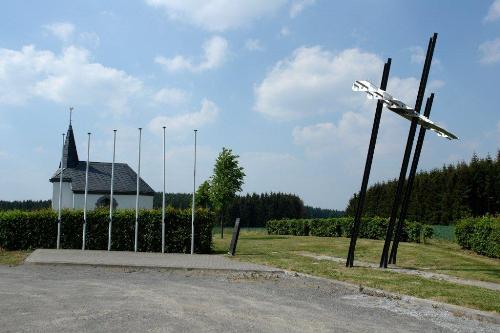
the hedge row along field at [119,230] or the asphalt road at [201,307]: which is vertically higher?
the hedge row along field at [119,230]

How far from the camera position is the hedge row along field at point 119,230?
1959 centimetres

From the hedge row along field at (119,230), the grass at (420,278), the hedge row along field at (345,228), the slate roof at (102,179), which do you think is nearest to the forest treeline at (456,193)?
the hedge row along field at (345,228)

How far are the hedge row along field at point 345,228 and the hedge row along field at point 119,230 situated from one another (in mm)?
15016

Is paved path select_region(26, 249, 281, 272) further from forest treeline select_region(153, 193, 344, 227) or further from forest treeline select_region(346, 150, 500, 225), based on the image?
forest treeline select_region(153, 193, 344, 227)

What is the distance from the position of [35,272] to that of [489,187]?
149ft

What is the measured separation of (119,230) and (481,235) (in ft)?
49.1

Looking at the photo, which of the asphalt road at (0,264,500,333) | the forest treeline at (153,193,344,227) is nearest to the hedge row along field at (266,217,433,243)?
the asphalt road at (0,264,500,333)

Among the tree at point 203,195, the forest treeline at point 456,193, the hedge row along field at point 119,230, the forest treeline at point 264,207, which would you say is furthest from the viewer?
the forest treeline at point 264,207

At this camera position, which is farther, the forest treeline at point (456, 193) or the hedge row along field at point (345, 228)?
the forest treeline at point (456, 193)

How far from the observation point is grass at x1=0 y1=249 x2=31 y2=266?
15.3 m

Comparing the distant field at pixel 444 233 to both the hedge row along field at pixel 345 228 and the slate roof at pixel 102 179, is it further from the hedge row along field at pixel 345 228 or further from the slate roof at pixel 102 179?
the slate roof at pixel 102 179

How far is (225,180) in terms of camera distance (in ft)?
133

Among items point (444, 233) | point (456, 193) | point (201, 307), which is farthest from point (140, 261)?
point (456, 193)

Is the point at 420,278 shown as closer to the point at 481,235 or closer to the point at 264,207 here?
the point at 481,235
